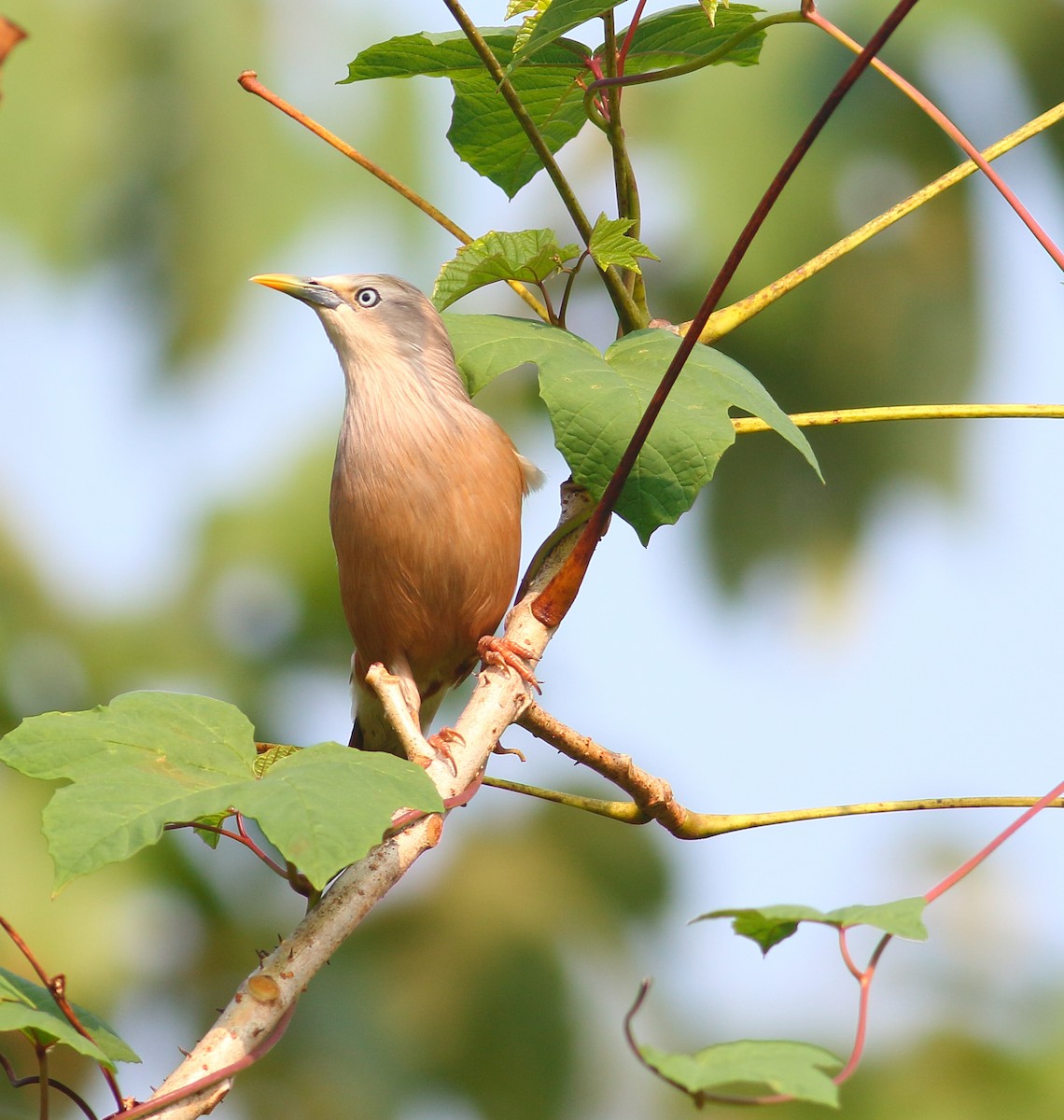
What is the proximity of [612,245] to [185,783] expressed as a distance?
108 centimetres

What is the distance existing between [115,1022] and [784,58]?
9988 millimetres

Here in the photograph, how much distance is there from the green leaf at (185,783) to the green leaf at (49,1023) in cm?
18

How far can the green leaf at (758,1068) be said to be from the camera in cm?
117

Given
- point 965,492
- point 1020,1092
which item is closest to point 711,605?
point 965,492

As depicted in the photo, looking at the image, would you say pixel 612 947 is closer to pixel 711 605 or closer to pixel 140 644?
pixel 711 605

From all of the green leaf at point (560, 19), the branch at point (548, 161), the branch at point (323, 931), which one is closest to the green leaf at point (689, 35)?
the branch at point (548, 161)

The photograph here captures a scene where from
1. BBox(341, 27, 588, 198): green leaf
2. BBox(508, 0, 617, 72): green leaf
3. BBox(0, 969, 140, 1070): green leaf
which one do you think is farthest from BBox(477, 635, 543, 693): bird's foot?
BBox(341, 27, 588, 198): green leaf

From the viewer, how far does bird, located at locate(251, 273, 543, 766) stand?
2908 mm

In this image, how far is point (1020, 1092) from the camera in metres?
10.4

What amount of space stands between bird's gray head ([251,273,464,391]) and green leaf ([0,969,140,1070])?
1.88 metres

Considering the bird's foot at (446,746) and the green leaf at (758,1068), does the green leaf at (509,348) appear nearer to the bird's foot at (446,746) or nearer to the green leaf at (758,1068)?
the bird's foot at (446,746)

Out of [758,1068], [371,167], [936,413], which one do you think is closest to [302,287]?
[371,167]

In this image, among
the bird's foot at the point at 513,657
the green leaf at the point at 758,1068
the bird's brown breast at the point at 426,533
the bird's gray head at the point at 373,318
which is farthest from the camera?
the bird's gray head at the point at 373,318

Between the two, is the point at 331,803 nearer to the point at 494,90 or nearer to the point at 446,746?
the point at 446,746
